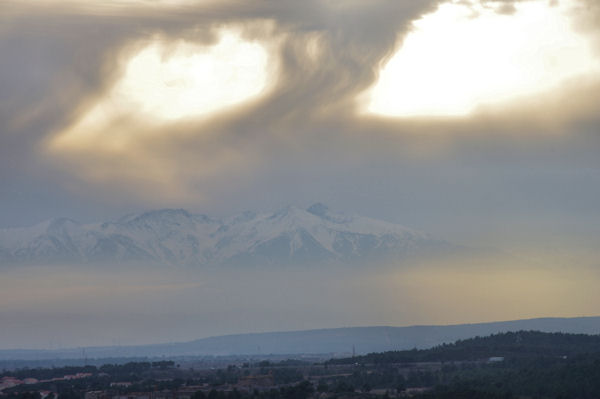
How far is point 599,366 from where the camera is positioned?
615 ft

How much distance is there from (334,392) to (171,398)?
28228 millimetres

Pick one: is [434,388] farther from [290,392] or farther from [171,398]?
[171,398]

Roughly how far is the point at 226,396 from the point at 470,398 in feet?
132

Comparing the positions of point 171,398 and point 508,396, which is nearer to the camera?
point 508,396

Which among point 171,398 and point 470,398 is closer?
point 470,398

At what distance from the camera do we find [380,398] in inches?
6870

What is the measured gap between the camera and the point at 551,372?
629 feet

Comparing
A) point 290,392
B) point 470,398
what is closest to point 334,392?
point 290,392

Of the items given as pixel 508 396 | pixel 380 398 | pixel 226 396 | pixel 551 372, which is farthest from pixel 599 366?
pixel 226 396

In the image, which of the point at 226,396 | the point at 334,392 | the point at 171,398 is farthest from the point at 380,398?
the point at 171,398

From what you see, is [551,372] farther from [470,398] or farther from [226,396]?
[226,396]

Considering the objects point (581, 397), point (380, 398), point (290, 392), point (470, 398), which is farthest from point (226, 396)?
point (581, 397)

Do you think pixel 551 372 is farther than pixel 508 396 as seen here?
Yes

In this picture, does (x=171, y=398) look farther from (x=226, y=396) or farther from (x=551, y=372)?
(x=551, y=372)
